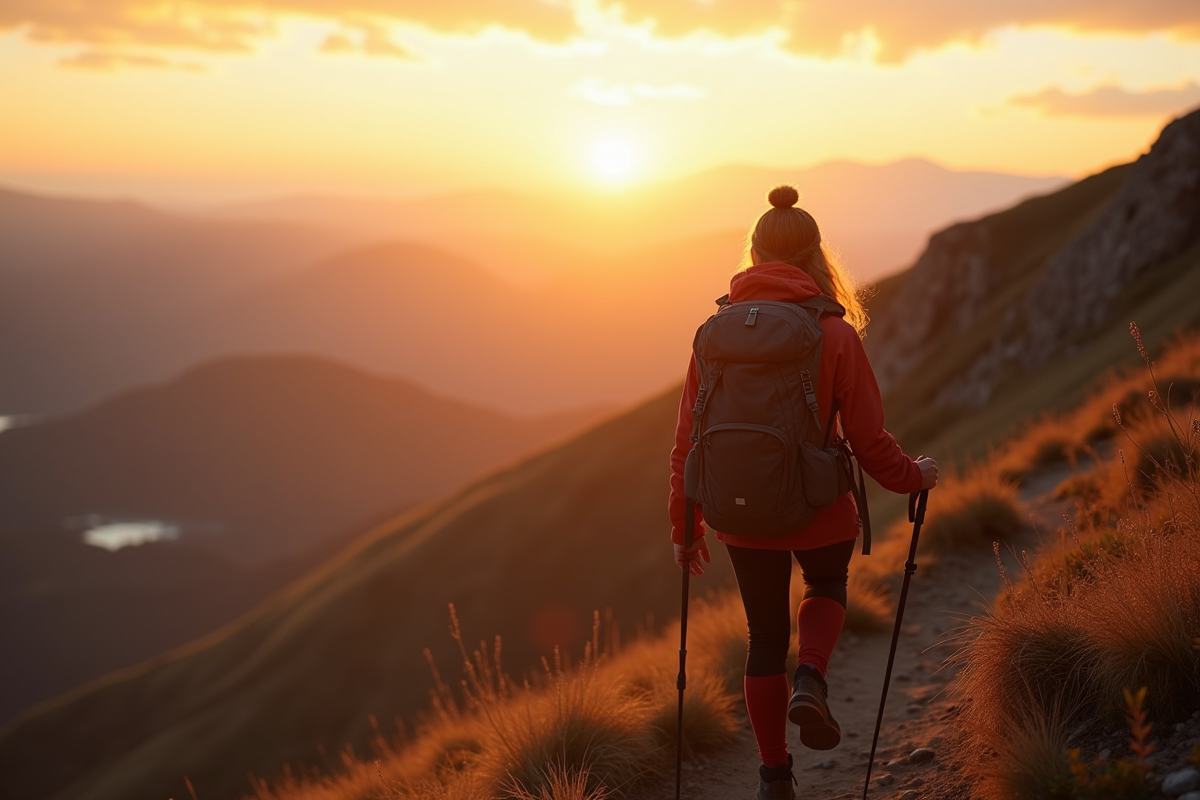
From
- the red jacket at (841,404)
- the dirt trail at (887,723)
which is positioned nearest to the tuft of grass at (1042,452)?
the dirt trail at (887,723)

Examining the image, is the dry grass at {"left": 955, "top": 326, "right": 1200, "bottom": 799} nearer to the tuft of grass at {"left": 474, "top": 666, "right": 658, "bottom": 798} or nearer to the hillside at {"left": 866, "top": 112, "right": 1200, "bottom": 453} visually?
the tuft of grass at {"left": 474, "top": 666, "right": 658, "bottom": 798}

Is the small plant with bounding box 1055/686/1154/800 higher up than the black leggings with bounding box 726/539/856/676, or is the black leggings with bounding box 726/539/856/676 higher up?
the black leggings with bounding box 726/539/856/676

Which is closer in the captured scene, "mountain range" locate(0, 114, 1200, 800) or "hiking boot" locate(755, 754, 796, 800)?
"hiking boot" locate(755, 754, 796, 800)

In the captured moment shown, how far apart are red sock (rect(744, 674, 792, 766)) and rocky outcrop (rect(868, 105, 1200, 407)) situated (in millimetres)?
36208

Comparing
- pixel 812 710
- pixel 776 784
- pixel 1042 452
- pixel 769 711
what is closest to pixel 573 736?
pixel 776 784

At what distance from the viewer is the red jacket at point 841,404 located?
152 inches

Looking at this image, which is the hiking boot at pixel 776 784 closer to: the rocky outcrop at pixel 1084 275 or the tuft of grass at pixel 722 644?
the tuft of grass at pixel 722 644

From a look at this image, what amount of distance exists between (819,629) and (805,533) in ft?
1.65

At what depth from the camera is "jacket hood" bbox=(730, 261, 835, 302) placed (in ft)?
13.1

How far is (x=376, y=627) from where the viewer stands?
66938 mm

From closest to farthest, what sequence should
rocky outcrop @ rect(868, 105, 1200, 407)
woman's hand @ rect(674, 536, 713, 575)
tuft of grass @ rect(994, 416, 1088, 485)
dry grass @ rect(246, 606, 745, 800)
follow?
woman's hand @ rect(674, 536, 713, 575), dry grass @ rect(246, 606, 745, 800), tuft of grass @ rect(994, 416, 1088, 485), rocky outcrop @ rect(868, 105, 1200, 407)

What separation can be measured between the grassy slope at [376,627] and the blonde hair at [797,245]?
5270 cm

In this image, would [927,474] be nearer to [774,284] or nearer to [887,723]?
[774,284]

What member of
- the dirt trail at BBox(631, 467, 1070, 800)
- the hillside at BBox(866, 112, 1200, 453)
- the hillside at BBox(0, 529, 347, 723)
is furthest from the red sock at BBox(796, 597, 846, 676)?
the hillside at BBox(0, 529, 347, 723)
